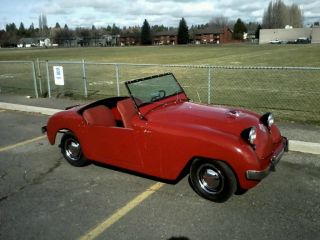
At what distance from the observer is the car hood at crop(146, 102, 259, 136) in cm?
462

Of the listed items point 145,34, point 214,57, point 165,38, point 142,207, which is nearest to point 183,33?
point 145,34

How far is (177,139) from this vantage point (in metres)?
4.61

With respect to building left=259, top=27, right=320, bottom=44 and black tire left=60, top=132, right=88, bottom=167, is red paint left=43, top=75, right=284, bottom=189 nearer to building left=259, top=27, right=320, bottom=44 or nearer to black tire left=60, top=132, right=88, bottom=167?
black tire left=60, top=132, right=88, bottom=167

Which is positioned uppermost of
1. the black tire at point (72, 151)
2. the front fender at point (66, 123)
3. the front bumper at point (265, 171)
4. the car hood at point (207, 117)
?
the car hood at point (207, 117)

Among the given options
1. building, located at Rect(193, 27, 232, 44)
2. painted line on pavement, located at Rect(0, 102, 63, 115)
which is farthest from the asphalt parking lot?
building, located at Rect(193, 27, 232, 44)

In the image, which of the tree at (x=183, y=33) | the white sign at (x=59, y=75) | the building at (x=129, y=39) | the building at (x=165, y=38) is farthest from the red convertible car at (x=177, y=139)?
the building at (x=165, y=38)

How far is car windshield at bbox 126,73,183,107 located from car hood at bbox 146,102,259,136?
0.21m

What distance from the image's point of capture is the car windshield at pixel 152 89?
17.2 ft

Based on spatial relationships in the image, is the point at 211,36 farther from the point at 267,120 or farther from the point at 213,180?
the point at 213,180

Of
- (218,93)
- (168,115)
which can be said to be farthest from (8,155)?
(218,93)

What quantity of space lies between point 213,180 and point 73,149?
2.59m

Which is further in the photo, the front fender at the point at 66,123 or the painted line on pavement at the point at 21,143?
the painted line on pavement at the point at 21,143

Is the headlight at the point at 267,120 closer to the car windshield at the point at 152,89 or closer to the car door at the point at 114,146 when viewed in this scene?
the car windshield at the point at 152,89

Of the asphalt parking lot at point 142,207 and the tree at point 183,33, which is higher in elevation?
the tree at point 183,33
